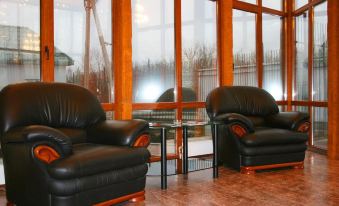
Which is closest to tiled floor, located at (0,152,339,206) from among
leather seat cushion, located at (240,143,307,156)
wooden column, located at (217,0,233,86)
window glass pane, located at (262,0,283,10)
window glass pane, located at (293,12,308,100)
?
leather seat cushion, located at (240,143,307,156)

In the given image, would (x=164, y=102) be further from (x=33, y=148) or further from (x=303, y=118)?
(x=33, y=148)

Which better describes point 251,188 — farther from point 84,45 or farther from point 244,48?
point 244,48

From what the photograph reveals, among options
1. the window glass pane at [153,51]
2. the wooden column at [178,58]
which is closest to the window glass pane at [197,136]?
the wooden column at [178,58]

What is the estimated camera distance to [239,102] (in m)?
4.48

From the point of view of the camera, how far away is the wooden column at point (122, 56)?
4.13 meters

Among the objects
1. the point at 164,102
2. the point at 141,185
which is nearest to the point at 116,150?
the point at 141,185

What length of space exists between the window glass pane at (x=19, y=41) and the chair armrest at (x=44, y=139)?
1.22m

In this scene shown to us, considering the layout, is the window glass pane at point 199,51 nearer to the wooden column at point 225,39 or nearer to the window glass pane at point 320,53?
the wooden column at point 225,39

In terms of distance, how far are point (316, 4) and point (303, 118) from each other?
2.24m

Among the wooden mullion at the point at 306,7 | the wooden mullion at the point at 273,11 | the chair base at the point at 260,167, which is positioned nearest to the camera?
the chair base at the point at 260,167

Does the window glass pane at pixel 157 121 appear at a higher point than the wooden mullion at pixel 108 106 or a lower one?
lower

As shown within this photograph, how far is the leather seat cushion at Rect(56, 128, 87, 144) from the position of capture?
10.1 feet

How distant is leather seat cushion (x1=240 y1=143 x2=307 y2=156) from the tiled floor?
24 cm

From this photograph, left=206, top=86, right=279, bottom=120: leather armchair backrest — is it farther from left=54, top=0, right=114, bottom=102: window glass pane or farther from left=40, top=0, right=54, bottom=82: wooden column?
left=40, top=0, right=54, bottom=82: wooden column
